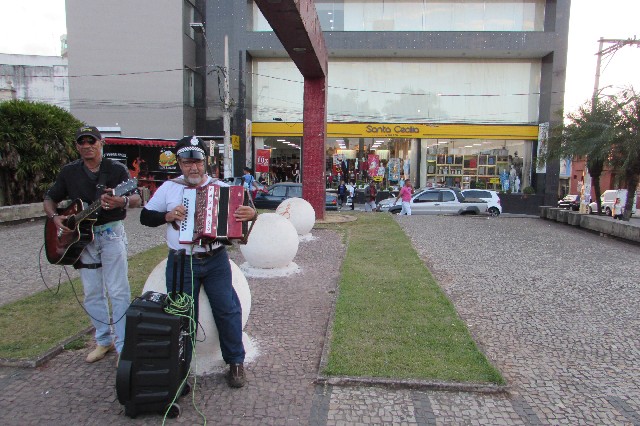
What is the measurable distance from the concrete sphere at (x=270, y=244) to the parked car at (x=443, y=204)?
11799 mm

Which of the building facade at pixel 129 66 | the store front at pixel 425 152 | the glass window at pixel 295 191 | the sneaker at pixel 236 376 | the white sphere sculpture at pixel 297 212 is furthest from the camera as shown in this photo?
the store front at pixel 425 152

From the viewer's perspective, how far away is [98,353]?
160 inches

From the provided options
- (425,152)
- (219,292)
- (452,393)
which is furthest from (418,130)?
(219,292)

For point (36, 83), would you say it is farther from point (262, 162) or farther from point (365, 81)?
→ point (365, 81)

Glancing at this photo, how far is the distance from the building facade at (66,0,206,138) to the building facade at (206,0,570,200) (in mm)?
2227

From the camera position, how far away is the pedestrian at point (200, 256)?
332 centimetres

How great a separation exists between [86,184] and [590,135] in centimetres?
Result: 1443

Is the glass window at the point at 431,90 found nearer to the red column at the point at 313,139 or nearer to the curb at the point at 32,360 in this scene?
the red column at the point at 313,139

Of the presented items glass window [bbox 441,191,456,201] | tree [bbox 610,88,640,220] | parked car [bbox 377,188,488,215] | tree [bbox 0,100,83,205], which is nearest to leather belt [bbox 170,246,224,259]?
tree [bbox 610,88,640,220]

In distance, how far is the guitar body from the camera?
362 cm

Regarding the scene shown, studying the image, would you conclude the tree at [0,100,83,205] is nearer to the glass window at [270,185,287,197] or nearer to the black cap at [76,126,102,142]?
the glass window at [270,185,287,197]

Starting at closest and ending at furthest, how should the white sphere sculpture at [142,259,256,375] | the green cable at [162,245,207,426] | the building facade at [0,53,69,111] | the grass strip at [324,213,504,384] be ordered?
the green cable at [162,245,207,426] → the white sphere sculpture at [142,259,256,375] → the grass strip at [324,213,504,384] → the building facade at [0,53,69,111]

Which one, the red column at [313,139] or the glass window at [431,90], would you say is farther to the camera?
the glass window at [431,90]

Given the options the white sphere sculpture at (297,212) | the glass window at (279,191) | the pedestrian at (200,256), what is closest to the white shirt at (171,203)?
the pedestrian at (200,256)
